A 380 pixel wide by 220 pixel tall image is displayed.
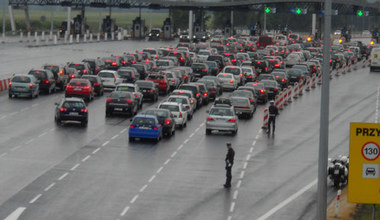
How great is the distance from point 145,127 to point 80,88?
1589cm

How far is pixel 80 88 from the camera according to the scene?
5950 centimetres

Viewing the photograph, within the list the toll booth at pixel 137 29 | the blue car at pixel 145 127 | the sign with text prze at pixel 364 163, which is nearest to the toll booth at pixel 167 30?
the toll booth at pixel 137 29

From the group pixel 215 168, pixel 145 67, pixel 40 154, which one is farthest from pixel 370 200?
pixel 145 67

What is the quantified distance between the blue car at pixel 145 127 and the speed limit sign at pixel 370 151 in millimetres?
23551

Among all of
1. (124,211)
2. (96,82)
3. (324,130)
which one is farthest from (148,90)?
(324,130)

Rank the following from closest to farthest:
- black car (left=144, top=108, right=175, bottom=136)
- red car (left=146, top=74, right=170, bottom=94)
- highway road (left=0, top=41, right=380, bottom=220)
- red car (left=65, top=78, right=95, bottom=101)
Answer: highway road (left=0, top=41, right=380, bottom=220) → black car (left=144, top=108, right=175, bottom=136) → red car (left=65, top=78, right=95, bottom=101) → red car (left=146, top=74, right=170, bottom=94)

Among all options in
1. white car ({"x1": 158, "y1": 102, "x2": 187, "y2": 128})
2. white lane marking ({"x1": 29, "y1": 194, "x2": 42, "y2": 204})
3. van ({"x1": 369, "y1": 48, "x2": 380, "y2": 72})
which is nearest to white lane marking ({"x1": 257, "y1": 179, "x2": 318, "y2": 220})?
white lane marking ({"x1": 29, "y1": 194, "x2": 42, "y2": 204})

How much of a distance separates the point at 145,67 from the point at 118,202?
46.3 meters

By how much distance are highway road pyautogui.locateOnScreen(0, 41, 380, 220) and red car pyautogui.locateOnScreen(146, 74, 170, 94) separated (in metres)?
6.80

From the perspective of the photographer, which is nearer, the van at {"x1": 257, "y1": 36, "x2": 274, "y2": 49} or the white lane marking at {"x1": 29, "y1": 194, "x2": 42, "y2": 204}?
the white lane marking at {"x1": 29, "y1": 194, "x2": 42, "y2": 204}

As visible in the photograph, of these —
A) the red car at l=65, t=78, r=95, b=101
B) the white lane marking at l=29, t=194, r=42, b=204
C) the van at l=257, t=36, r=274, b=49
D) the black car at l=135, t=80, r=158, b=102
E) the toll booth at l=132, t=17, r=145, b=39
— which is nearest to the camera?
the white lane marking at l=29, t=194, r=42, b=204

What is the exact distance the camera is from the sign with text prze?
2112 centimetres

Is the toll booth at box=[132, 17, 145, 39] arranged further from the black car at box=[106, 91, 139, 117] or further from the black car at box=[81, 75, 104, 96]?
the black car at box=[106, 91, 139, 117]

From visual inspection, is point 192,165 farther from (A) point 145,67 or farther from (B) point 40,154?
(A) point 145,67
